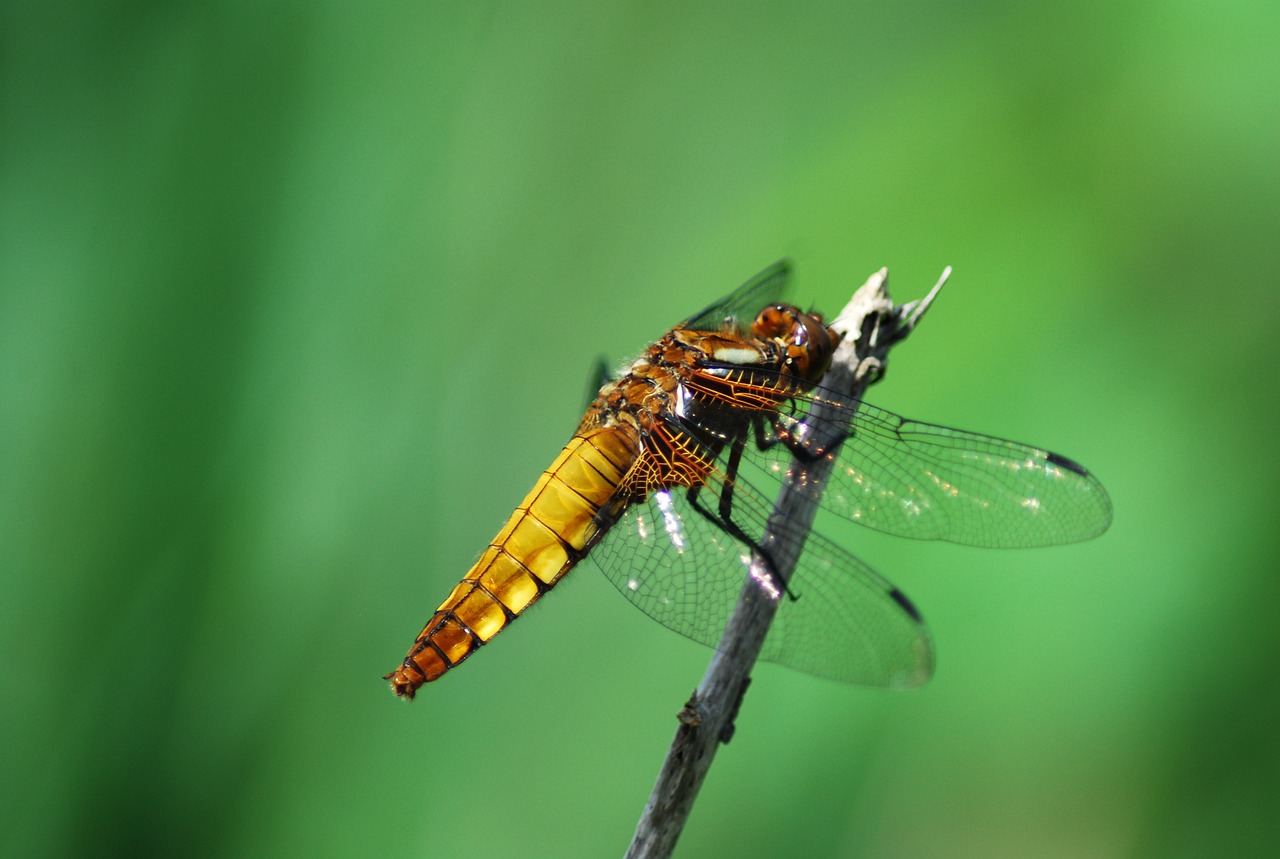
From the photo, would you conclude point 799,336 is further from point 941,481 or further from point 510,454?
point 510,454

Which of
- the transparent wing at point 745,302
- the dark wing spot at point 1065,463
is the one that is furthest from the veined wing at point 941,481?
the transparent wing at point 745,302

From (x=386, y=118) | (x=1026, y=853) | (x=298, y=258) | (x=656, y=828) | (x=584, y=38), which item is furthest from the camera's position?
(x=584, y=38)

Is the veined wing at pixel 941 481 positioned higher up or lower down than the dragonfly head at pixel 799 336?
lower down

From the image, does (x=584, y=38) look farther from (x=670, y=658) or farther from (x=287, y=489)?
(x=670, y=658)

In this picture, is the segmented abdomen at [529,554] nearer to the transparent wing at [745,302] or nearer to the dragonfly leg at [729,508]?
the dragonfly leg at [729,508]

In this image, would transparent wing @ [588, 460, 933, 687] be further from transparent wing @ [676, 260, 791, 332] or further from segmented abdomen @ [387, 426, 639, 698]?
transparent wing @ [676, 260, 791, 332]

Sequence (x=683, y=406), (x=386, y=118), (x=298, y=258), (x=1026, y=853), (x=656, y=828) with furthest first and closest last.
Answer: (x=386, y=118) → (x=683, y=406) → (x=298, y=258) → (x=1026, y=853) → (x=656, y=828)

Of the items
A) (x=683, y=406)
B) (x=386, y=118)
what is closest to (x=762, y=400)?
(x=683, y=406)

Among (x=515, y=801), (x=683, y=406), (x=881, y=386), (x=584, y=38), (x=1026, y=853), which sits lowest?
(x=515, y=801)
